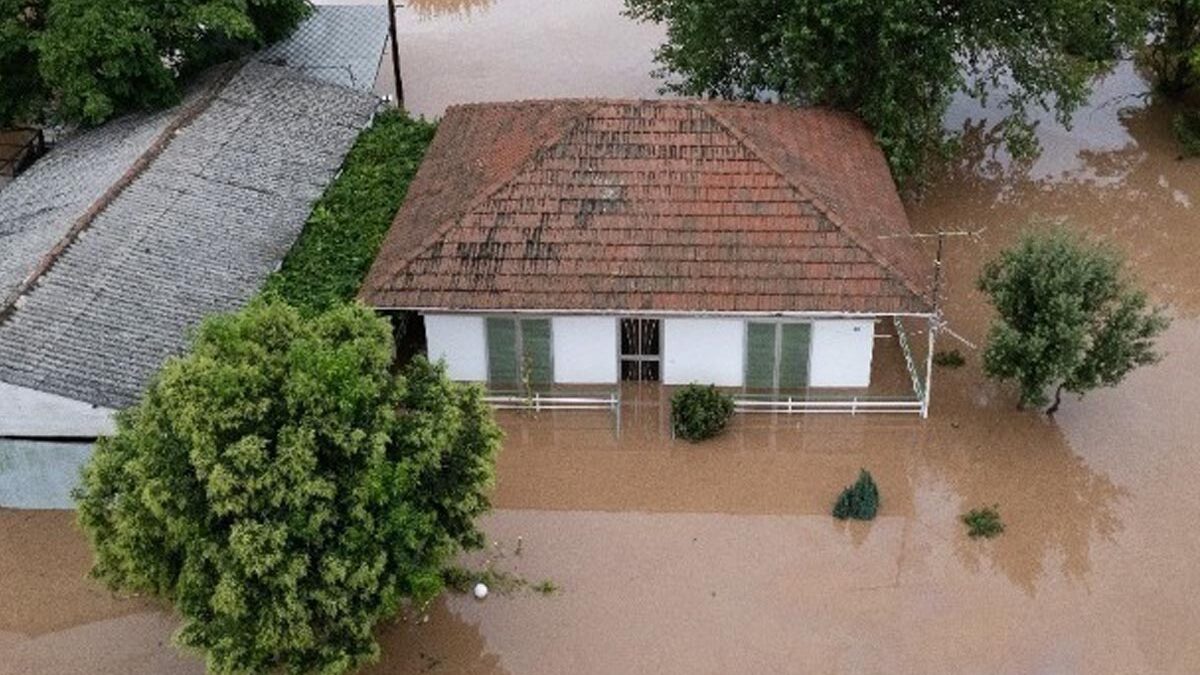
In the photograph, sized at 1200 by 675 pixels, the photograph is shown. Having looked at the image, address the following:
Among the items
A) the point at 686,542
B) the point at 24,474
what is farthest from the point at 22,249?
the point at 686,542

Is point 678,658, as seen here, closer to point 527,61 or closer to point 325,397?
point 325,397

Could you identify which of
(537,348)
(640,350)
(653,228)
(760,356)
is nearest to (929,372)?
(760,356)

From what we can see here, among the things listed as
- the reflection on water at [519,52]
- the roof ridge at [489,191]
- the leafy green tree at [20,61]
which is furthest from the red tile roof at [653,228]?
the reflection on water at [519,52]

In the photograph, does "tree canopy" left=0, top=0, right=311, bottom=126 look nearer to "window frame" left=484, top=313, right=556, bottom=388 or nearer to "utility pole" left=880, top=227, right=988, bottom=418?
"window frame" left=484, top=313, right=556, bottom=388

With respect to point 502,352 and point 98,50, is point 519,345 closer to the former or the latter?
point 502,352

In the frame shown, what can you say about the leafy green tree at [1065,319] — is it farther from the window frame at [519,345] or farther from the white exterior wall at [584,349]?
the window frame at [519,345]

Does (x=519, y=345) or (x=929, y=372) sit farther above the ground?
(x=519, y=345)
